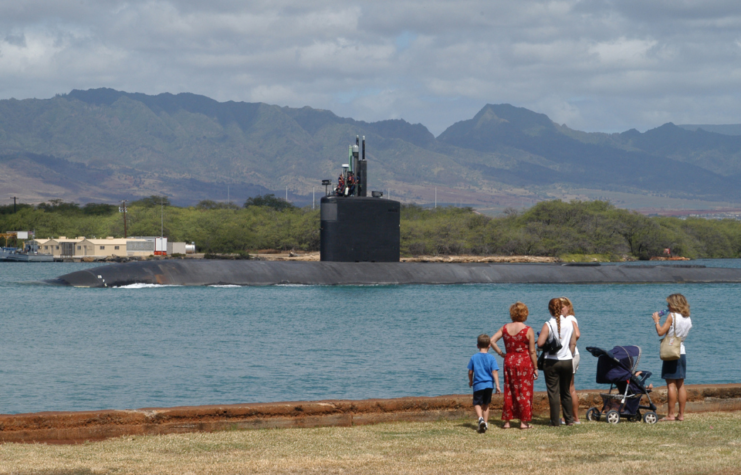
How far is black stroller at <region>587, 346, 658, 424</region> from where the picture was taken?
32.9 ft

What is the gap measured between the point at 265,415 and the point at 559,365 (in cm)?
356

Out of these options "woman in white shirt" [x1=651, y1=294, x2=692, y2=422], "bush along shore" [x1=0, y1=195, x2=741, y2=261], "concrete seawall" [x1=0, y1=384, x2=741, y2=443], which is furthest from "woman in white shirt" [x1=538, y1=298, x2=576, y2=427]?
"bush along shore" [x1=0, y1=195, x2=741, y2=261]

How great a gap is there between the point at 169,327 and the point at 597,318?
17037 mm

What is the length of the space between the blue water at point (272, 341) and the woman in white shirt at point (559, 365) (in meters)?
7.04

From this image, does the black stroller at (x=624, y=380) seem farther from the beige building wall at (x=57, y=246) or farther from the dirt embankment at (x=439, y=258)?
the beige building wall at (x=57, y=246)

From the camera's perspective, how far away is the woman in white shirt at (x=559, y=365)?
9781 millimetres

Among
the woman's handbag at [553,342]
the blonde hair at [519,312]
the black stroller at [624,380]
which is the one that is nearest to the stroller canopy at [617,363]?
the black stroller at [624,380]

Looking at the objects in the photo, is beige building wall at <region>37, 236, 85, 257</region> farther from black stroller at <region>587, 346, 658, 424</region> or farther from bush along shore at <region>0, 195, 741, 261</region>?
black stroller at <region>587, 346, 658, 424</region>

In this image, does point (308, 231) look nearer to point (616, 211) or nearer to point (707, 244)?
point (616, 211)

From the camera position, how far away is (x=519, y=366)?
970 centimetres

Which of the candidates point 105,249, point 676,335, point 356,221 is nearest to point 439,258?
point 105,249

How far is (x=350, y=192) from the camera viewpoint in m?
35.9

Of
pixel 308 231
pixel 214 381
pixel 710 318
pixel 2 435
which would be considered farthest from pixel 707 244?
pixel 2 435

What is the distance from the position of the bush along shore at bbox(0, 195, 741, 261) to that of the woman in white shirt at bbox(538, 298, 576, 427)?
90351 mm
